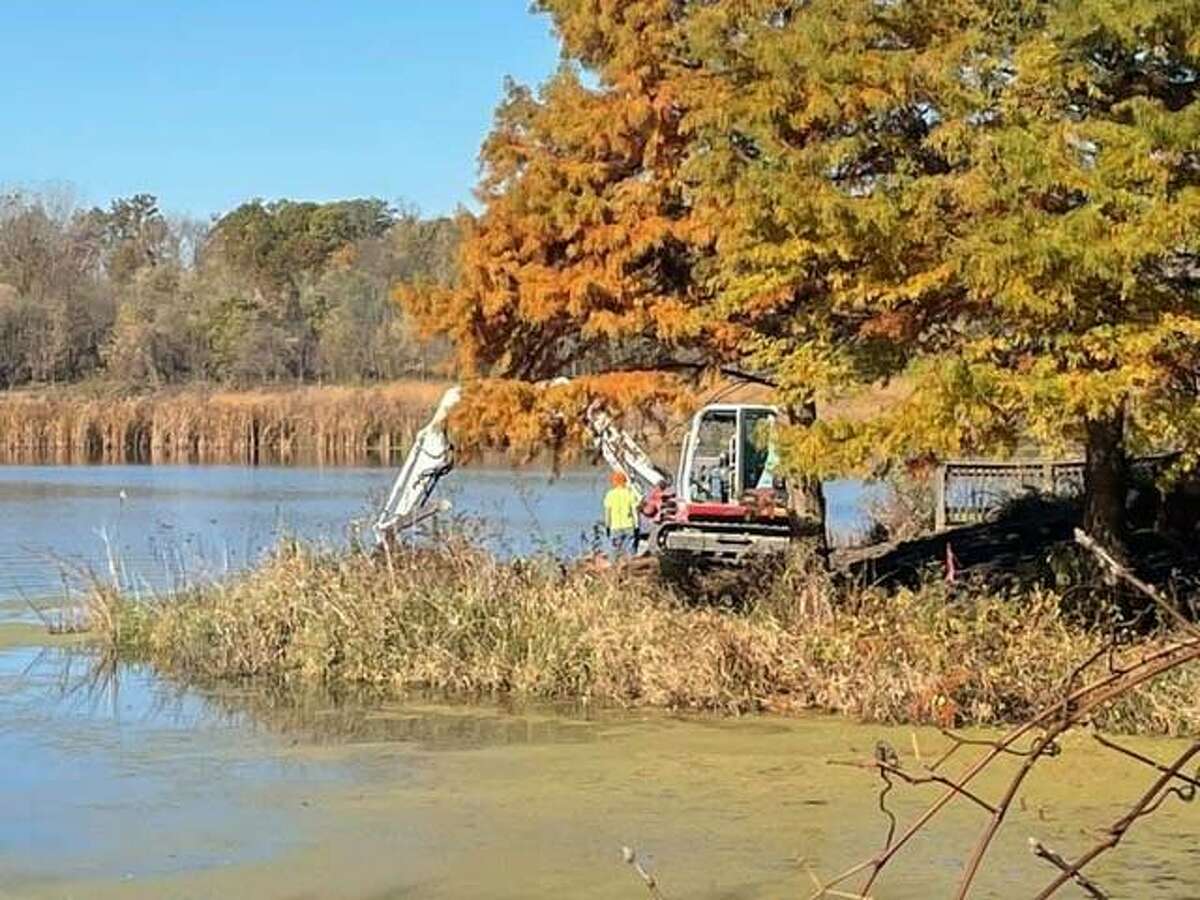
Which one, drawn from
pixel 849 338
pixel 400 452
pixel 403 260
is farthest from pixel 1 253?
pixel 849 338

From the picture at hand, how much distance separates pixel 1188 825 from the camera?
1021 cm

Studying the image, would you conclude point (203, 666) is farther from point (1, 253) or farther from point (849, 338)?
point (1, 253)

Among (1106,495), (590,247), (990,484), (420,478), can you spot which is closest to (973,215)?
(1106,495)

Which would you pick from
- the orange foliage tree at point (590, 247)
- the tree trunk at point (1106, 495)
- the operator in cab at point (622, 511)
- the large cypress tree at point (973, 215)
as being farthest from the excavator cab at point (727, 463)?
the large cypress tree at point (973, 215)

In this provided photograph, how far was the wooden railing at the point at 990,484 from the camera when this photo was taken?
2353 centimetres

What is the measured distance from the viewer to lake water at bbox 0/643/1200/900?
904 cm

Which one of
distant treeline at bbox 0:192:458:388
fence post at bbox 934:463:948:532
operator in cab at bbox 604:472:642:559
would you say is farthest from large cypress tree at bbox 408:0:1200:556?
distant treeline at bbox 0:192:458:388

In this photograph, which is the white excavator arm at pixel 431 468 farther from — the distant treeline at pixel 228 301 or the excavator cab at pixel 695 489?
the distant treeline at pixel 228 301

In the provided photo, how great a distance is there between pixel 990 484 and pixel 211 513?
13228mm

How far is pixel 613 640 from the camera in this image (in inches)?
583

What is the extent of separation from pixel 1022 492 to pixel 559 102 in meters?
9.92

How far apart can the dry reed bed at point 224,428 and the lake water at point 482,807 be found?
116ft

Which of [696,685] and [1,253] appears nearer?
[696,685]

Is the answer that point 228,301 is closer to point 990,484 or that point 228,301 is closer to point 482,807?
point 990,484
